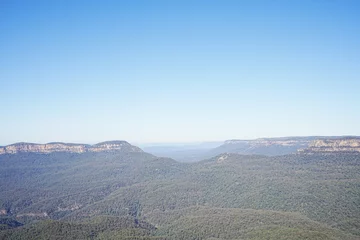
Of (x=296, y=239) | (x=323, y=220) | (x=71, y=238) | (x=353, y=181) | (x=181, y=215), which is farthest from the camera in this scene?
(x=353, y=181)

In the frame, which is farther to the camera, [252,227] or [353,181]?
[353,181]

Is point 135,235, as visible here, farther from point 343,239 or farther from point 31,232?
point 343,239

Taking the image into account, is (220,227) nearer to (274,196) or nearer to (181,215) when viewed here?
(181,215)

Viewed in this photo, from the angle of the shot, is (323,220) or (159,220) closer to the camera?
(323,220)

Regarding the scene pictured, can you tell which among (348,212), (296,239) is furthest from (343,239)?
(348,212)

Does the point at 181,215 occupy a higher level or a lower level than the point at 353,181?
lower

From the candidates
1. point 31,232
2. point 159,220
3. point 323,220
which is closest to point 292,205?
point 323,220

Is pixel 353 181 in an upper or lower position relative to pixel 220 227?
upper

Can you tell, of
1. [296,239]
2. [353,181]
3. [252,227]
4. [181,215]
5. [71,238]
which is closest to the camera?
[296,239]

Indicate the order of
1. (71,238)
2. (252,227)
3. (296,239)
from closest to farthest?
(296,239) < (71,238) < (252,227)
